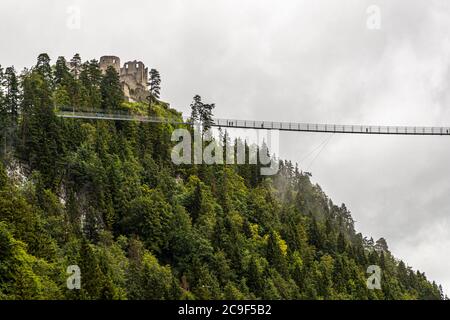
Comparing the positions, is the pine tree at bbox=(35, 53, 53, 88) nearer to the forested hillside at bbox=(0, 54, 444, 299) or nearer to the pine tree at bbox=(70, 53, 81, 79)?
the forested hillside at bbox=(0, 54, 444, 299)

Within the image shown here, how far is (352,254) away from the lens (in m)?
117

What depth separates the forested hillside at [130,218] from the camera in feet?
243

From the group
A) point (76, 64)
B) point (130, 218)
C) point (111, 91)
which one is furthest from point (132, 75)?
point (130, 218)

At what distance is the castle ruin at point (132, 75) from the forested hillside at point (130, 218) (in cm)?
301

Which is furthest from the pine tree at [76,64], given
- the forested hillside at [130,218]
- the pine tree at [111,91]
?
the pine tree at [111,91]

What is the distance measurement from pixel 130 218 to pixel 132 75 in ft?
108

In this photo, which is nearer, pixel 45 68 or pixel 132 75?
pixel 45 68

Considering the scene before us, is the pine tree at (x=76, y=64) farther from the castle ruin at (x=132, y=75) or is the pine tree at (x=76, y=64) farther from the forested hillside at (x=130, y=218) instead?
the castle ruin at (x=132, y=75)

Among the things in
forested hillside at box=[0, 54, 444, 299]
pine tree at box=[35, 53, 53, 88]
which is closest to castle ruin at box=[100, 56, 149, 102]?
forested hillside at box=[0, 54, 444, 299]

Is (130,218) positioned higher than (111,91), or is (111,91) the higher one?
(111,91)

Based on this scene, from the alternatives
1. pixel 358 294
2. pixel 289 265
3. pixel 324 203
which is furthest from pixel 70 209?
pixel 324 203

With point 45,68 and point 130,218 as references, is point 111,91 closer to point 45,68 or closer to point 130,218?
point 45,68

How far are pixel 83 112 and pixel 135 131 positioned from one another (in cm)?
717

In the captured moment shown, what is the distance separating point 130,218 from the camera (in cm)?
9194
